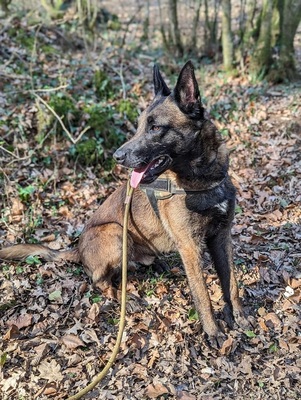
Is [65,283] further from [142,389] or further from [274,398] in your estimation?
[274,398]

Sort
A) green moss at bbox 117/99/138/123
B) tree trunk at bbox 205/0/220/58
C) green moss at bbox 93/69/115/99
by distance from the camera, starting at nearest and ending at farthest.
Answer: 1. green moss at bbox 117/99/138/123
2. green moss at bbox 93/69/115/99
3. tree trunk at bbox 205/0/220/58

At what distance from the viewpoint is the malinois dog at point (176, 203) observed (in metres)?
3.68

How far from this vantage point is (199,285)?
13.0 ft

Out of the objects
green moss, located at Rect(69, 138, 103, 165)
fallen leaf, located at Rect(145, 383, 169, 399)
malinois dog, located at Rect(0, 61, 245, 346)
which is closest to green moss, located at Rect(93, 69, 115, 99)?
green moss, located at Rect(69, 138, 103, 165)

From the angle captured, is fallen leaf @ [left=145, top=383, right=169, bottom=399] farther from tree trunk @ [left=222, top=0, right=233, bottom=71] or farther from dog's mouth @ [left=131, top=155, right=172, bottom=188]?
tree trunk @ [left=222, top=0, right=233, bottom=71]

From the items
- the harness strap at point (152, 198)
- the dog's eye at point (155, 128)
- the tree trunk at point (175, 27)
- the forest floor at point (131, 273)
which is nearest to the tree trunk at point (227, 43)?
the forest floor at point (131, 273)

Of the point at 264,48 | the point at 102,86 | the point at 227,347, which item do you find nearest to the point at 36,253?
the point at 227,347

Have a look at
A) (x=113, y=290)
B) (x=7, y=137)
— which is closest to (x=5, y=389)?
(x=113, y=290)

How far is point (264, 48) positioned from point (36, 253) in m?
6.56

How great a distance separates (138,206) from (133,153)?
39.3 inches

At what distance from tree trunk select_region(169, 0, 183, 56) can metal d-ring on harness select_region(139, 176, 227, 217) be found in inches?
283

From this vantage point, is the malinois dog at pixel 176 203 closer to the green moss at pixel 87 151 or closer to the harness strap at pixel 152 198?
the harness strap at pixel 152 198

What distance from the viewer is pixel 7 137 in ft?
21.6

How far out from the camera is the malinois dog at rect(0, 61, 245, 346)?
3680 mm
